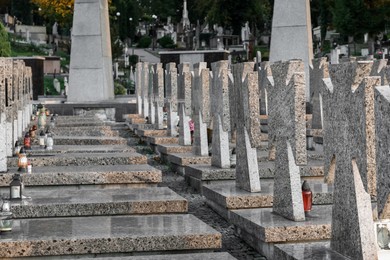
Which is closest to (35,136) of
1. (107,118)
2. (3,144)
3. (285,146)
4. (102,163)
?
(102,163)

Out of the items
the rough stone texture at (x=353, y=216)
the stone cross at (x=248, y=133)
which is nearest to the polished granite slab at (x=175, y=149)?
the stone cross at (x=248, y=133)

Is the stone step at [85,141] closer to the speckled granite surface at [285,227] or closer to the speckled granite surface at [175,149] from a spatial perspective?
the speckled granite surface at [175,149]

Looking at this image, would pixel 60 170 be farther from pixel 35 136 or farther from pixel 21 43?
pixel 21 43

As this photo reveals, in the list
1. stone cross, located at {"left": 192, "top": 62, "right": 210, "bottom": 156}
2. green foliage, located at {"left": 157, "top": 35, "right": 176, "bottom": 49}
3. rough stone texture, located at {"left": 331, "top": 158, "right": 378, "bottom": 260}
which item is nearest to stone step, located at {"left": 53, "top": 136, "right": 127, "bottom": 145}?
stone cross, located at {"left": 192, "top": 62, "right": 210, "bottom": 156}

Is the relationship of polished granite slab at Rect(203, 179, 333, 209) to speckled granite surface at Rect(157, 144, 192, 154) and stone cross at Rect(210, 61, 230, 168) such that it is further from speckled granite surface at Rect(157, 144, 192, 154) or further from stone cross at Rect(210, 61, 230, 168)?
speckled granite surface at Rect(157, 144, 192, 154)

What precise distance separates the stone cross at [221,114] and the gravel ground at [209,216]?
27.6 inches

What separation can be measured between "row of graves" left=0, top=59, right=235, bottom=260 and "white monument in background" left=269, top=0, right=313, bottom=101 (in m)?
13.6

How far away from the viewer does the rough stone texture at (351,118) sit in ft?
29.7

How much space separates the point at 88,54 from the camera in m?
40.7

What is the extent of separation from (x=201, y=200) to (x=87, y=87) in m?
24.7

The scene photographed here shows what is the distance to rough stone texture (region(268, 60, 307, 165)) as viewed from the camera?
38.0 feet

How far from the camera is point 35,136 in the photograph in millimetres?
21641

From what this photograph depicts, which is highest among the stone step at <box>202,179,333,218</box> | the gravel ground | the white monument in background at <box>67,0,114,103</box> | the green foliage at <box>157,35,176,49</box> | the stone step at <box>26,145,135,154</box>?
the green foliage at <box>157,35,176,49</box>

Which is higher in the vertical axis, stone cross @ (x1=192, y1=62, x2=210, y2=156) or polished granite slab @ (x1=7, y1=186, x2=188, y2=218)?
stone cross @ (x1=192, y1=62, x2=210, y2=156)
